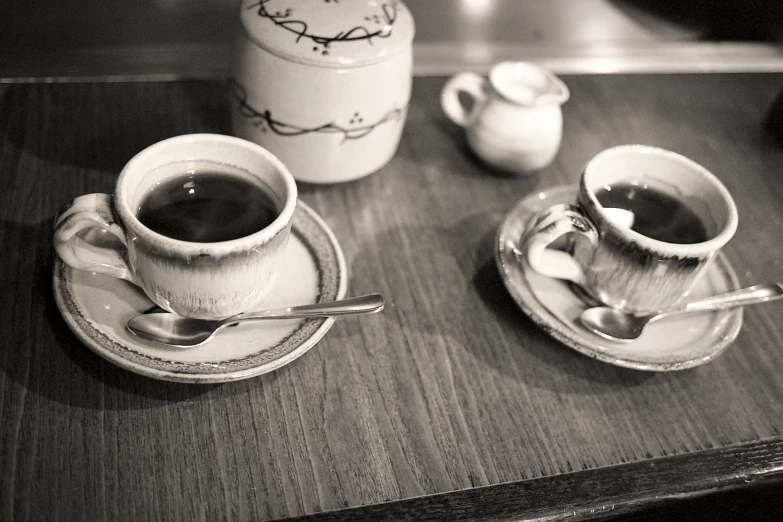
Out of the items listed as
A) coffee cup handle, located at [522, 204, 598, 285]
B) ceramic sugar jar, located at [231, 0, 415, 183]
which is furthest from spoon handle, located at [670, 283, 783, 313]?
ceramic sugar jar, located at [231, 0, 415, 183]

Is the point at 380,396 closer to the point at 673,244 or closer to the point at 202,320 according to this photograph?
the point at 202,320

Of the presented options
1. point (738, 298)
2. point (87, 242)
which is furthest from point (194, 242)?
point (738, 298)

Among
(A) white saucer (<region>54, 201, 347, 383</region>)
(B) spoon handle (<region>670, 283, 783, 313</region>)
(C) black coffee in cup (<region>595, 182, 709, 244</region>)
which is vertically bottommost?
(A) white saucer (<region>54, 201, 347, 383</region>)

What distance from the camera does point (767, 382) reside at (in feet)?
2.32

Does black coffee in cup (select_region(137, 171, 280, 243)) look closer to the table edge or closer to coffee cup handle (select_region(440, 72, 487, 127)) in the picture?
the table edge

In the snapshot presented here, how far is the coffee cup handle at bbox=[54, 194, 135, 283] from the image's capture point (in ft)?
1.81

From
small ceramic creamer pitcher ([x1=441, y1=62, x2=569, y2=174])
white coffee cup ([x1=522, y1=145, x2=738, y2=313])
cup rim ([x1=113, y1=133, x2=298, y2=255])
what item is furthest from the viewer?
small ceramic creamer pitcher ([x1=441, y1=62, x2=569, y2=174])

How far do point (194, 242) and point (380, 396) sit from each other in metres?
0.22

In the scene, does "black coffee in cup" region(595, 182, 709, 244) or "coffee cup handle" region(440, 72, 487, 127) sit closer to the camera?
"black coffee in cup" region(595, 182, 709, 244)

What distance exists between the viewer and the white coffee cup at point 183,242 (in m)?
0.54

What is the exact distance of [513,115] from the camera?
0.84 meters

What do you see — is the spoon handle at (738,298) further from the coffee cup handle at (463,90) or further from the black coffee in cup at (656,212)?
the coffee cup handle at (463,90)

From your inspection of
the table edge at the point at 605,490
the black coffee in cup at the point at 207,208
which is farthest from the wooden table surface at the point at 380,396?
the black coffee in cup at the point at 207,208

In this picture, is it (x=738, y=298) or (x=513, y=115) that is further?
(x=513, y=115)
